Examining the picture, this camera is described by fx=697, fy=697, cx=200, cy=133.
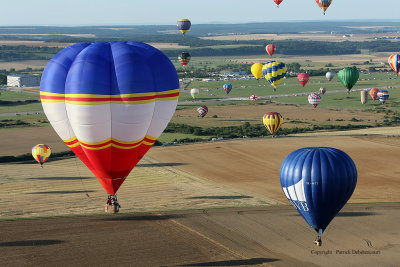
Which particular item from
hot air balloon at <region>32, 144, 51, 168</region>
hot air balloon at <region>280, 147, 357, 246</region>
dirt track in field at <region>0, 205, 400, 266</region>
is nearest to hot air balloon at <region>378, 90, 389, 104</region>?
hot air balloon at <region>32, 144, 51, 168</region>

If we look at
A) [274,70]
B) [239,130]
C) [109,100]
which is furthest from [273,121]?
[109,100]

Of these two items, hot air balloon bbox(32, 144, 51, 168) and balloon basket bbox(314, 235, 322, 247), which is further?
hot air balloon bbox(32, 144, 51, 168)

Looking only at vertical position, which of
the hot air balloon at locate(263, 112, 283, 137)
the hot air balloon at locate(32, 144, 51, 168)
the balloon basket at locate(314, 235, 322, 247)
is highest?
the hot air balloon at locate(263, 112, 283, 137)

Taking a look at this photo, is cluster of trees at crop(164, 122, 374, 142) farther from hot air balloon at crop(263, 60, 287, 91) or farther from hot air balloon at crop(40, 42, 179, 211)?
hot air balloon at crop(40, 42, 179, 211)

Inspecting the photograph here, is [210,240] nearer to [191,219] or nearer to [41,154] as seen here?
[191,219]

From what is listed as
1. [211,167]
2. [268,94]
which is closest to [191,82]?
[268,94]

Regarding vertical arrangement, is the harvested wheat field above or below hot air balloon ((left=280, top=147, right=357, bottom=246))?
below

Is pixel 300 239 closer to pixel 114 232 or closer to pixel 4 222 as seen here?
pixel 114 232
